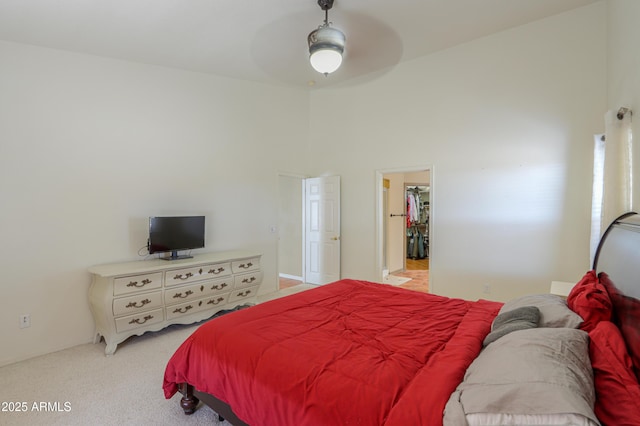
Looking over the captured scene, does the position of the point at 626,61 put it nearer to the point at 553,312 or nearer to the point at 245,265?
the point at 553,312

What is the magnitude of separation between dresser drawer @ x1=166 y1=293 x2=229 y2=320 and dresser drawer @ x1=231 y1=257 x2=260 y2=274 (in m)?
0.34

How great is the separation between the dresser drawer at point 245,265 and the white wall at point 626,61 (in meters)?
3.72

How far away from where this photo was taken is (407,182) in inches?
285

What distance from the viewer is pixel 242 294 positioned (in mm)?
4047

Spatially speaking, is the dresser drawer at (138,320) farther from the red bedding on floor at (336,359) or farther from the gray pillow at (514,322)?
the gray pillow at (514,322)

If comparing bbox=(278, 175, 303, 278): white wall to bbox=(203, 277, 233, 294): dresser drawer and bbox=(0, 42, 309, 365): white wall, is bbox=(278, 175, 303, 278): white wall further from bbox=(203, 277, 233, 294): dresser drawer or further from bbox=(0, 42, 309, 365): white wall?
bbox=(203, 277, 233, 294): dresser drawer

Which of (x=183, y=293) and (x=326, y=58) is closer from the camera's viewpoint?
(x=326, y=58)

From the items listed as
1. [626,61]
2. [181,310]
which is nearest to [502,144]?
[626,61]

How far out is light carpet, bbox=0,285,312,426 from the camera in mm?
2035

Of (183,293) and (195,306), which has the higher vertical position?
(183,293)

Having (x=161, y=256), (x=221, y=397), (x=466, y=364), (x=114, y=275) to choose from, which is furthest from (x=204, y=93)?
(x=466, y=364)

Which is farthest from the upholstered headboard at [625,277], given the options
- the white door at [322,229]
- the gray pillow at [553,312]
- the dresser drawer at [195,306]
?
the white door at [322,229]

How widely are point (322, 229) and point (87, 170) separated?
3457mm

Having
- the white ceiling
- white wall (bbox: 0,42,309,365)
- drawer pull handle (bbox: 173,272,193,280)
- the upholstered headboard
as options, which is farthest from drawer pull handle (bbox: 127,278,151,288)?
the upholstered headboard
